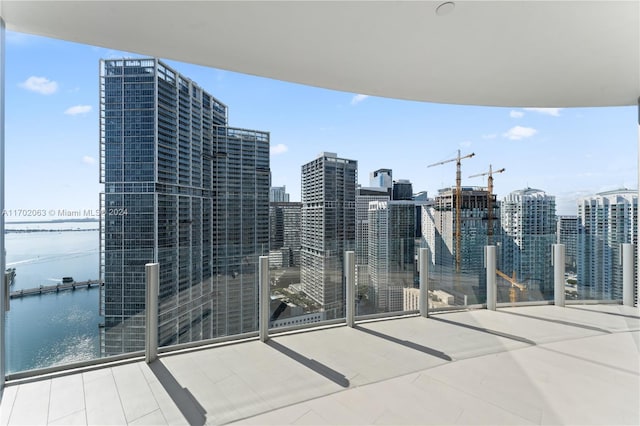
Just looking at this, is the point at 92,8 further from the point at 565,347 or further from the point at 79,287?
the point at 565,347

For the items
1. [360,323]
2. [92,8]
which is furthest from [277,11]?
[360,323]

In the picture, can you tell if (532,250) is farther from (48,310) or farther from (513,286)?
(48,310)

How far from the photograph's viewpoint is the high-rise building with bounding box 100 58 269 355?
7.39ft

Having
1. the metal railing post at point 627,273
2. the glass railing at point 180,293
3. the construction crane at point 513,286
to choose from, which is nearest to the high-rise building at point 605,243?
the metal railing post at point 627,273

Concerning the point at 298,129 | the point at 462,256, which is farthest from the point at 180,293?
the point at 298,129

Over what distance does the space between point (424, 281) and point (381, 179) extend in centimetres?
2186

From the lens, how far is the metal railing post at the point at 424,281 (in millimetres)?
3250

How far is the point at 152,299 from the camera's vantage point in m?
2.21

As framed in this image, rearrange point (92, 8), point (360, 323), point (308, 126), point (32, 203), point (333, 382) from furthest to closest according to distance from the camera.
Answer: point (308, 126), point (360, 323), point (32, 203), point (333, 382), point (92, 8)

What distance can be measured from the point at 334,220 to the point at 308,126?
598 cm

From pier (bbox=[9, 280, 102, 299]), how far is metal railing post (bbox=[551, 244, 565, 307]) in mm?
5496

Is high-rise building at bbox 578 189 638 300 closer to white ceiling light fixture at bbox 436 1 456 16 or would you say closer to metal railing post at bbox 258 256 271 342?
white ceiling light fixture at bbox 436 1 456 16

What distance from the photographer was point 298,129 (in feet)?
32.9

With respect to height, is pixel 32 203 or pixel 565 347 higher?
pixel 32 203
